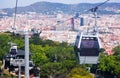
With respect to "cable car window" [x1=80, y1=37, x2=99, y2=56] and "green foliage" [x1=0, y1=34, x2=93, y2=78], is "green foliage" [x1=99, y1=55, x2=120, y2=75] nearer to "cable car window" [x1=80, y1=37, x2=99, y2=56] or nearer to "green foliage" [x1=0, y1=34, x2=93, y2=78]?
"green foliage" [x1=0, y1=34, x2=93, y2=78]

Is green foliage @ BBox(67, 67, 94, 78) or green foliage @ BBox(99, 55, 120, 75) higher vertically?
green foliage @ BBox(67, 67, 94, 78)

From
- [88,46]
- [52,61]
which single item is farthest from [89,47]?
[52,61]

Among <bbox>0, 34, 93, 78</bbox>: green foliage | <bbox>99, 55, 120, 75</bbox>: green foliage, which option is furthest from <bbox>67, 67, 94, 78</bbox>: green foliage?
<bbox>99, 55, 120, 75</bbox>: green foliage

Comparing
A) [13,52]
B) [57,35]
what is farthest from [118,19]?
[13,52]

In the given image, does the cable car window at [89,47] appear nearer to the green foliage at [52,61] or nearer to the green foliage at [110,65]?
the green foliage at [52,61]

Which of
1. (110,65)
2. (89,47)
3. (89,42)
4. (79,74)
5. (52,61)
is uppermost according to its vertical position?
(89,42)

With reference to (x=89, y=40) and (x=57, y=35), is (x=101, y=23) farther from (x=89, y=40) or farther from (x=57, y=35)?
(x=89, y=40)

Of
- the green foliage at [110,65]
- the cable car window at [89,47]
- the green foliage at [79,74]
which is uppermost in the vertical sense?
the cable car window at [89,47]

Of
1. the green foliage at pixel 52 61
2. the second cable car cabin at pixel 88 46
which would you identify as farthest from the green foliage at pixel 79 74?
the second cable car cabin at pixel 88 46

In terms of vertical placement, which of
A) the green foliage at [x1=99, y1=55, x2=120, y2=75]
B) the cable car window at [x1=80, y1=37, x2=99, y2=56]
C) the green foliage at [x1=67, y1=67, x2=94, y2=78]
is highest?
the cable car window at [x1=80, y1=37, x2=99, y2=56]

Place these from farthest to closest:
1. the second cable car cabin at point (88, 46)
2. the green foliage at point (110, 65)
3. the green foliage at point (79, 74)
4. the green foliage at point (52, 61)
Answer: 1. the green foliage at point (110, 65)
2. the green foliage at point (52, 61)
3. the green foliage at point (79, 74)
4. the second cable car cabin at point (88, 46)

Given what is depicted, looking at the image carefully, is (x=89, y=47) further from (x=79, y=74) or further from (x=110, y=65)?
(x=110, y=65)
